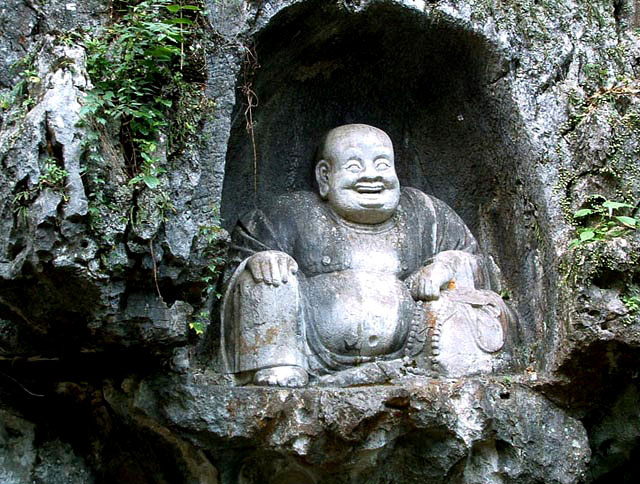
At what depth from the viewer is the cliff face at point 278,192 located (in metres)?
4.25

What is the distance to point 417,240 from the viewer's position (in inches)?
228

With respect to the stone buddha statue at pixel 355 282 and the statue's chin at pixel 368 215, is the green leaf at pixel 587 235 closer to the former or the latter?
the stone buddha statue at pixel 355 282

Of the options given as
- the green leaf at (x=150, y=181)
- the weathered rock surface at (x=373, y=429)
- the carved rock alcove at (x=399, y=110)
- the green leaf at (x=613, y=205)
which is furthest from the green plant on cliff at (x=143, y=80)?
the green leaf at (x=613, y=205)

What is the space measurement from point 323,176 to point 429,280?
3.07 ft

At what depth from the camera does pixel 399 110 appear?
6.30 m

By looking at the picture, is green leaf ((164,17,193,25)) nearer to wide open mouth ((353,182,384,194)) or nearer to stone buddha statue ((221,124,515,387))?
stone buddha statue ((221,124,515,387))

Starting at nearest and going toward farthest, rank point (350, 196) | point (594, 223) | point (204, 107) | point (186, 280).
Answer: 1. point (186, 280)
2. point (204, 107)
3. point (594, 223)
4. point (350, 196)

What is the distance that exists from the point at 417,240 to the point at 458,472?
1424 mm

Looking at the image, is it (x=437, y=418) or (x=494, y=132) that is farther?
(x=494, y=132)

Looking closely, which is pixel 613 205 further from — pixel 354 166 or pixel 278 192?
pixel 278 192

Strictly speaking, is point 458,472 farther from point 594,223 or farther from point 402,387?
point 594,223

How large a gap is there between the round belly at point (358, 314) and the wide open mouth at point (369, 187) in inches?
21.7

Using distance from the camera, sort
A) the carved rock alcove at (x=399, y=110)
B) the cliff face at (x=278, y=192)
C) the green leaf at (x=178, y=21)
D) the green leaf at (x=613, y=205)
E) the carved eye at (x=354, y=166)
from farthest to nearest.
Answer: the carved eye at (x=354, y=166) < the carved rock alcove at (x=399, y=110) < the green leaf at (x=613, y=205) < the green leaf at (x=178, y=21) < the cliff face at (x=278, y=192)

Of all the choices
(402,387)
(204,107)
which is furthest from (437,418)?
(204,107)
